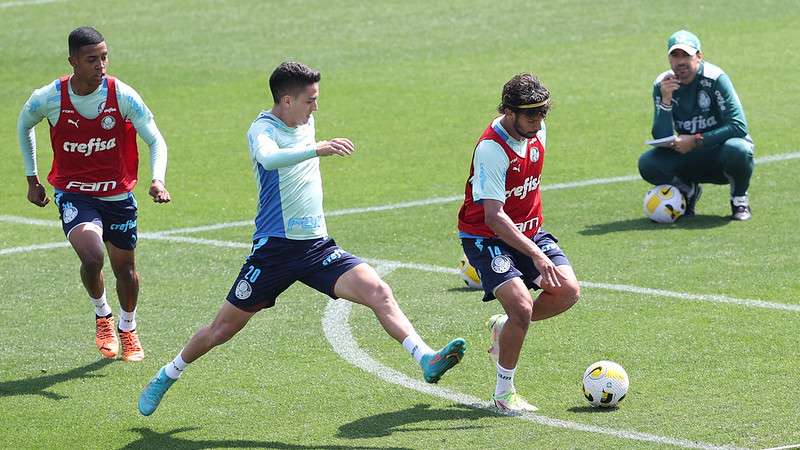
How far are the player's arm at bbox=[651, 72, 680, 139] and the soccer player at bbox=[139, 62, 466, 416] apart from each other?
6.62 m

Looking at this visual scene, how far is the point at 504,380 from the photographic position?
9109 mm

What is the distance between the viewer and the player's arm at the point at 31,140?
1084cm

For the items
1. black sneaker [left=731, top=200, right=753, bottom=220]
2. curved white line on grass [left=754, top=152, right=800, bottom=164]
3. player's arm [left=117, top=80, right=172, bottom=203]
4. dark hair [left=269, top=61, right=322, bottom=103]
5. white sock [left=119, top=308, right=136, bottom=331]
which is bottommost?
curved white line on grass [left=754, top=152, right=800, bottom=164]

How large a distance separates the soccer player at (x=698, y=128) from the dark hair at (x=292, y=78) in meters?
6.82

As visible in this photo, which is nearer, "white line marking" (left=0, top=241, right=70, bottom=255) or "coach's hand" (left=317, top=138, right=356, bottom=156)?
"coach's hand" (left=317, top=138, right=356, bottom=156)

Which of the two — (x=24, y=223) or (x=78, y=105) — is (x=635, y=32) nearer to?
(x=24, y=223)

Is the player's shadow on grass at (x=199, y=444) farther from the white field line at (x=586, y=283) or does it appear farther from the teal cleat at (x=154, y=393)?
the white field line at (x=586, y=283)

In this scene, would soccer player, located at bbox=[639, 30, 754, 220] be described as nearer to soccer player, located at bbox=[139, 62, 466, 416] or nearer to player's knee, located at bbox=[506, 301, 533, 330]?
player's knee, located at bbox=[506, 301, 533, 330]

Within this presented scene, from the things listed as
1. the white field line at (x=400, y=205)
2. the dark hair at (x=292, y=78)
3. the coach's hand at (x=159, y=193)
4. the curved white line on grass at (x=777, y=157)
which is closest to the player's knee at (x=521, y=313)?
the dark hair at (x=292, y=78)

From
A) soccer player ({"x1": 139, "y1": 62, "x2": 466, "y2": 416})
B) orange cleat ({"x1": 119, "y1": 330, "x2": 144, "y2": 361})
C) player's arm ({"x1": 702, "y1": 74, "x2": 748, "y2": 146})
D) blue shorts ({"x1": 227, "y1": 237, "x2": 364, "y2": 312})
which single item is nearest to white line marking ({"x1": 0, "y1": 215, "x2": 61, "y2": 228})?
orange cleat ({"x1": 119, "y1": 330, "x2": 144, "y2": 361})

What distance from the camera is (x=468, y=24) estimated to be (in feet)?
91.2

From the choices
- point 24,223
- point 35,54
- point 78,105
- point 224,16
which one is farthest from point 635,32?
point 78,105

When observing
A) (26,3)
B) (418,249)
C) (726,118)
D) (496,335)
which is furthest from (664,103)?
(26,3)

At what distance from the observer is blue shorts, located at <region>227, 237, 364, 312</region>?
914 cm
